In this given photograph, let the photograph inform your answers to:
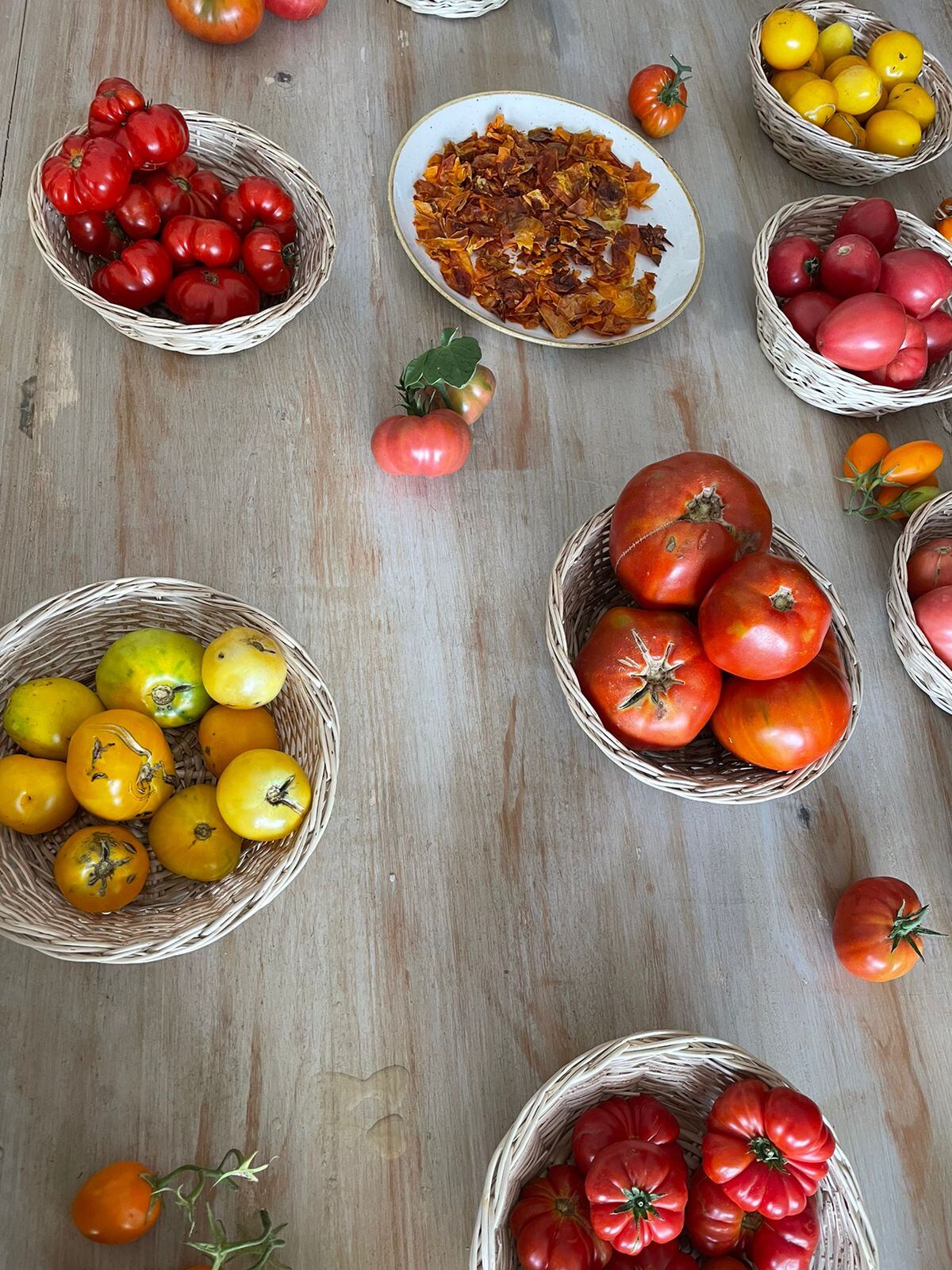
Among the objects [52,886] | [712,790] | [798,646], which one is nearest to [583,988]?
[712,790]

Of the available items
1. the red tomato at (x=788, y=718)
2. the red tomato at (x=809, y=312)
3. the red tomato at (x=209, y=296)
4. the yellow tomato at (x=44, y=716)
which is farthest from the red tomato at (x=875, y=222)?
the yellow tomato at (x=44, y=716)

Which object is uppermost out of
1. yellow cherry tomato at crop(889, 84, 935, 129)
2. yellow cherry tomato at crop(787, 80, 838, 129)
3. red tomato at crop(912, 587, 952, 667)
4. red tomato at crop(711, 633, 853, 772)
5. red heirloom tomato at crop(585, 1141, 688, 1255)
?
yellow cherry tomato at crop(787, 80, 838, 129)

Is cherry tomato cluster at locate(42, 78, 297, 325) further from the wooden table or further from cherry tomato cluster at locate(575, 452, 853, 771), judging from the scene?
cherry tomato cluster at locate(575, 452, 853, 771)

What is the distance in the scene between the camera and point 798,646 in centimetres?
84

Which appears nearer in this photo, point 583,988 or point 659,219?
point 583,988

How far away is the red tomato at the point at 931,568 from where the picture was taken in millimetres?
1048

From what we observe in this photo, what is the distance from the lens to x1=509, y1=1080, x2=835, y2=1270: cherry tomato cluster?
0.69 metres

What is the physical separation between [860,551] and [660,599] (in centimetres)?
42

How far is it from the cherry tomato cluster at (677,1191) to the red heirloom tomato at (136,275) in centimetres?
97

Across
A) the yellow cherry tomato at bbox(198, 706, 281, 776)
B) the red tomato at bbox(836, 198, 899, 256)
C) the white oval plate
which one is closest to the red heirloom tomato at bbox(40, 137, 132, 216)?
the white oval plate

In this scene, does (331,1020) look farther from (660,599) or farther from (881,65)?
(881,65)

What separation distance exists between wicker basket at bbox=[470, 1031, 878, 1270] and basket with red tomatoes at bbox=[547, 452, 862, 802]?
229mm

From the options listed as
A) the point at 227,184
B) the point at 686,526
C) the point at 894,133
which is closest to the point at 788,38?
the point at 894,133

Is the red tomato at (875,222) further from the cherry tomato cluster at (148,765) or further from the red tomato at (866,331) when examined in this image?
the cherry tomato cluster at (148,765)
